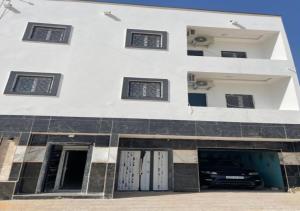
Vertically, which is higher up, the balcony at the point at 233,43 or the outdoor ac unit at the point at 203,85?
the balcony at the point at 233,43

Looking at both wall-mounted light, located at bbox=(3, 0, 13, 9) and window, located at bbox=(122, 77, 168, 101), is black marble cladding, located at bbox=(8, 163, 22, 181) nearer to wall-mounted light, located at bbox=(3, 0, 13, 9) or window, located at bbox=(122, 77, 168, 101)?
window, located at bbox=(122, 77, 168, 101)

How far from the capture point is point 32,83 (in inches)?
349

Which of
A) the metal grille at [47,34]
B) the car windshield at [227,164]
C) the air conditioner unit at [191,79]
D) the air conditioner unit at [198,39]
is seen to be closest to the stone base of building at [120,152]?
the car windshield at [227,164]

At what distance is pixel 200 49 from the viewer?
11789mm

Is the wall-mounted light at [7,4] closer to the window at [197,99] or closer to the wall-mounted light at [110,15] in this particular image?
the wall-mounted light at [110,15]

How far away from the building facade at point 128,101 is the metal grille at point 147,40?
0.06 meters

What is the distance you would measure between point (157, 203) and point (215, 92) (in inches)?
261

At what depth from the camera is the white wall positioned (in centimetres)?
863

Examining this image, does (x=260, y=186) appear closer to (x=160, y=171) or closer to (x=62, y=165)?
(x=160, y=171)

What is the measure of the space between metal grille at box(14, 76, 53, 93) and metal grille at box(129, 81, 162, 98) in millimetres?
3675

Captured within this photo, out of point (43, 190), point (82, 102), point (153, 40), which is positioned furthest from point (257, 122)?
point (43, 190)

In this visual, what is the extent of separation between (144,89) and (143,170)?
12.1 feet

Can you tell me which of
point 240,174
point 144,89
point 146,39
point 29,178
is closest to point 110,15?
point 146,39

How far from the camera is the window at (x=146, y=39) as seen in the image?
404 inches
